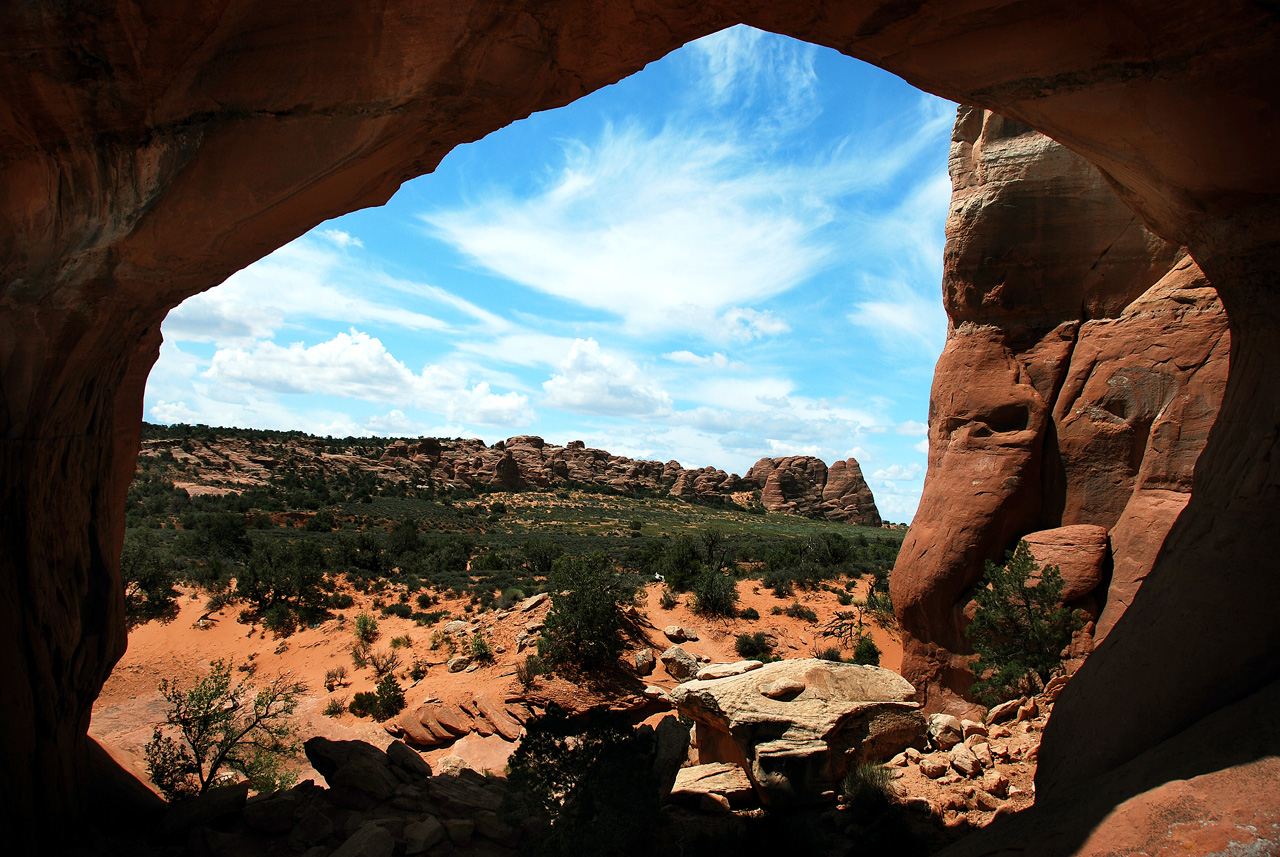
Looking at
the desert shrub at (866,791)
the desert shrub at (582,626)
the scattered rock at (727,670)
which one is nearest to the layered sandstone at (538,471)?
the desert shrub at (582,626)

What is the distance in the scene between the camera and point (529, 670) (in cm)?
1430

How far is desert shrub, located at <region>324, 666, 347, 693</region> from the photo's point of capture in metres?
15.0

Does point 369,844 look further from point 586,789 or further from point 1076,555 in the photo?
point 1076,555

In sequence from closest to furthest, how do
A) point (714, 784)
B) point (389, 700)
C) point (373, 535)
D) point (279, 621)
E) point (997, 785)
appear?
point (997, 785) → point (714, 784) → point (389, 700) → point (279, 621) → point (373, 535)

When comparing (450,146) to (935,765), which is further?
(935,765)

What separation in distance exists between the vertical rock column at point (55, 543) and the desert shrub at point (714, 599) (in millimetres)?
14764

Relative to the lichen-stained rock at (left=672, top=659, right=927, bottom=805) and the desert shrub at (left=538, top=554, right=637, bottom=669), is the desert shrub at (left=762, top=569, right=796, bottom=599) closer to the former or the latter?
the desert shrub at (left=538, top=554, right=637, bottom=669)

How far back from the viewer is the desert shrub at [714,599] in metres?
18.7

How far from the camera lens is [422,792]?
27.4 ft

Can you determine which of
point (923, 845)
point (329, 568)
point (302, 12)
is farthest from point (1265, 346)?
point (329, 568)

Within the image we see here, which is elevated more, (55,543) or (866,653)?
Result: (55,543)

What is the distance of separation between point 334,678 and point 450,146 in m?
14.4

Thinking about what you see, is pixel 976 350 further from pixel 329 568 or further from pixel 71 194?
pixel 329 568

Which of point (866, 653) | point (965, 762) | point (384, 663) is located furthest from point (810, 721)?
point (384, 663)
